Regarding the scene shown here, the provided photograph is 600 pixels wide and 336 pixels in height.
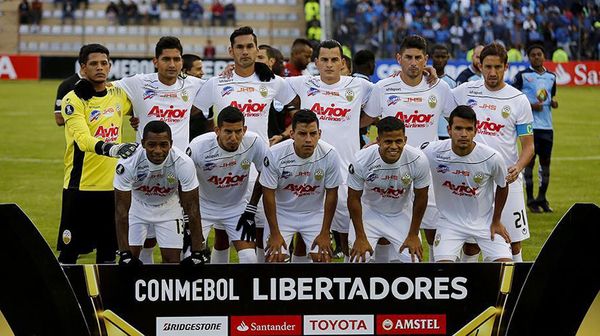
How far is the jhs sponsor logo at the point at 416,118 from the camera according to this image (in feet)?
31.2

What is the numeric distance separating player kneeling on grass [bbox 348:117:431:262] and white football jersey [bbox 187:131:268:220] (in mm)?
829

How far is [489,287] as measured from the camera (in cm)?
625

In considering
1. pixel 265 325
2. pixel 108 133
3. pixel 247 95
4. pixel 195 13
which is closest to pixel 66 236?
pixel 108 133

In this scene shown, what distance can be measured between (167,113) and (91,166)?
32.5 inches

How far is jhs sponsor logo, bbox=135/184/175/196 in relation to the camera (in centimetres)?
834

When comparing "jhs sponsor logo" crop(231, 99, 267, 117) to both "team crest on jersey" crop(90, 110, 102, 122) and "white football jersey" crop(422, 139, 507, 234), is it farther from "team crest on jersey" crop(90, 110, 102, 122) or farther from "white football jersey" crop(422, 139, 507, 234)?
"white football jersey" crop(422, 139, 507, 234)

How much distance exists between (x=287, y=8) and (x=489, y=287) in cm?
3701

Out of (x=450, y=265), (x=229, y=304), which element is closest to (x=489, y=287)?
(x=450, y=265)

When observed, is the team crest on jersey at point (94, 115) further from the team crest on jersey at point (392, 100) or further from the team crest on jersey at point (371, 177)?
the team crest on jersey at point (392, 100)

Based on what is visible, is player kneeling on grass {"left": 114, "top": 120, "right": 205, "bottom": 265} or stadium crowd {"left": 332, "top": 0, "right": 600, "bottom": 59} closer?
player kneeling on grass {"left": 114, "top": 120, "right": 205, "bottom": 265}

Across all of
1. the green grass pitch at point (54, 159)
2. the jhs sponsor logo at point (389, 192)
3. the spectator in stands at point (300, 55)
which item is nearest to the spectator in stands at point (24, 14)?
the green grass pitch at point (54, 159)

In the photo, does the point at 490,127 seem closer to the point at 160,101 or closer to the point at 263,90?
the point at 263,90

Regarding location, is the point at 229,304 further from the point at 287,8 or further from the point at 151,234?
the point at 287,8

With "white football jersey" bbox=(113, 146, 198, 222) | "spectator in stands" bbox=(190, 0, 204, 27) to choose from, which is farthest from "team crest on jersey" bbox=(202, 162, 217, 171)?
"spectator in stands" bbox=(190, 0, 204, 27)
